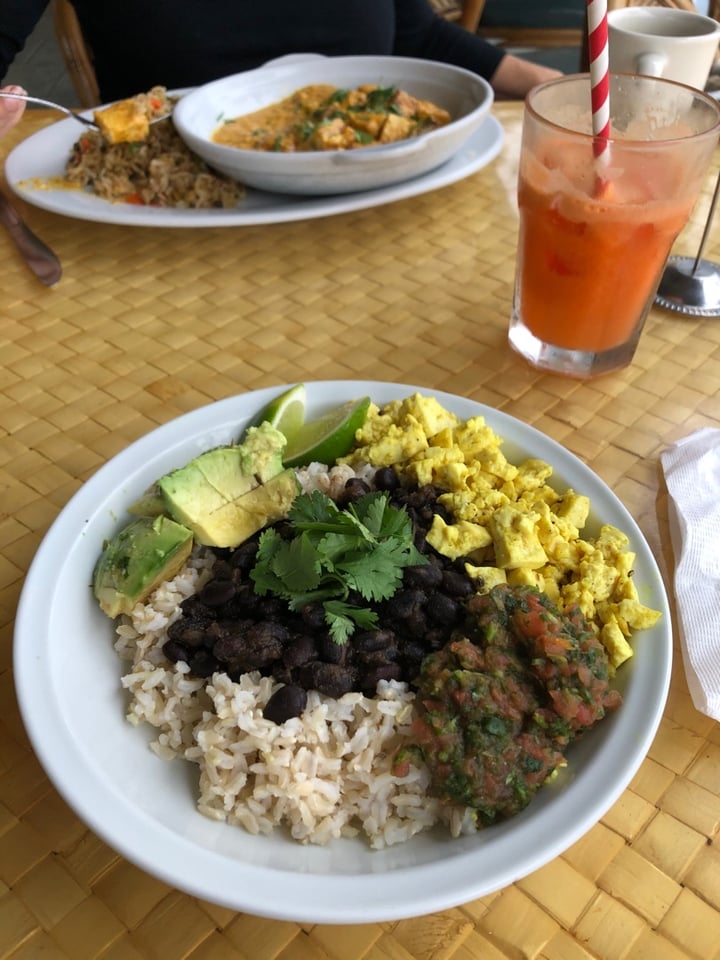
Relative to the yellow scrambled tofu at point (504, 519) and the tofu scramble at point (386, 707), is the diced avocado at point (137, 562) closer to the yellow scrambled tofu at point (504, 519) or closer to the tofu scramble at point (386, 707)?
the tofu scramble at point (386, 707)

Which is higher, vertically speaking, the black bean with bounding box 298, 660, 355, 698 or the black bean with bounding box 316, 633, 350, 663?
the black bean with bounding box 316, 633, 350, 663

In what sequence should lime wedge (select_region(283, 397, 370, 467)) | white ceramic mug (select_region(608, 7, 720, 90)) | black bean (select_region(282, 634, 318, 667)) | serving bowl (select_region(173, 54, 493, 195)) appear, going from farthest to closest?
serving bowl (select_region(173, 54, 493, 195))
white ceramic mug (select_region(608, 7, 720, 90))
lime wedge (select_region(283, 397, 370, 467))
black bean (select_region(282, 634, 318, 667))

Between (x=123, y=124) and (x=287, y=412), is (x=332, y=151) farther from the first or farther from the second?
(x=287, y=412)

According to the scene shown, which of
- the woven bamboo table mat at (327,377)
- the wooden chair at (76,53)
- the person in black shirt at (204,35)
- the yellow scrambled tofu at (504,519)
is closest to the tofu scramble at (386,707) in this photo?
the yellow scrambled tofu at (504,519)

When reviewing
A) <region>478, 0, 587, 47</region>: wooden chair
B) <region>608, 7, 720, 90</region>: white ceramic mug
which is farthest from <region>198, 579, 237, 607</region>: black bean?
<region>478, 0, 587, 47</region>: wooden chair

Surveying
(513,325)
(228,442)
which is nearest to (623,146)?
(513,325)

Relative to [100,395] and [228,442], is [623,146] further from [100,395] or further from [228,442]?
[100,395]

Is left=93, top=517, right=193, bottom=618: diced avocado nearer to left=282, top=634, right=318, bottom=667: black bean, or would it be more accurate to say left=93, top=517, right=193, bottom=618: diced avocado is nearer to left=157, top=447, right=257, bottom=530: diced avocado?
left=157, top=447, right=257, bottom=530: diced avocado
